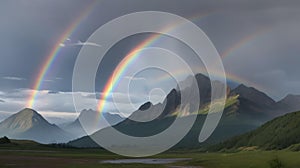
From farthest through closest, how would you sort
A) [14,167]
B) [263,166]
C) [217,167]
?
1. [217,167]
2. [263,166]
3. [14,167]

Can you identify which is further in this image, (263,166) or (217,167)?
(217,167)

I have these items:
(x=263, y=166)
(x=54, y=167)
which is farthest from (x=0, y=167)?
(x=263, y=166)

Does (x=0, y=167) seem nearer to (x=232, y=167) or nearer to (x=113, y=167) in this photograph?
(x=113, y=167)

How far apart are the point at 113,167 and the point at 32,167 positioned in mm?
25141

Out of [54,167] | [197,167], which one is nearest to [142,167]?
[197,167]

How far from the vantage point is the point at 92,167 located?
12531 cm

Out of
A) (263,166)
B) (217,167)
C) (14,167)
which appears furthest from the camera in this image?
(217,167)

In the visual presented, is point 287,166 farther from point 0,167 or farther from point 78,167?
point 0,167

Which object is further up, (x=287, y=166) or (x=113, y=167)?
(x=113, y=167)

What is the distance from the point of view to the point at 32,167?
118 m

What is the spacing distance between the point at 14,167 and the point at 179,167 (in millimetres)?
53154

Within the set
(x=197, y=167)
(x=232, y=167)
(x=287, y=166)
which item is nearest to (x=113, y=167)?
(x=197, y=167)

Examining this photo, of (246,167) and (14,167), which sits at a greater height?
(14,167)

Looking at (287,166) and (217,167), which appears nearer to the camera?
(287,166)
